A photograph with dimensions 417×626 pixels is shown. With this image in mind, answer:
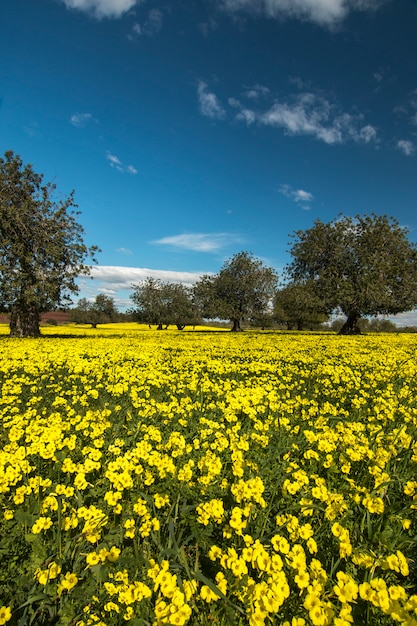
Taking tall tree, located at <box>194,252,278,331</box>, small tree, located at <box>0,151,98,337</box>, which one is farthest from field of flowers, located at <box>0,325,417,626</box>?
tall tree, located at <box>194,252,278,331</box>

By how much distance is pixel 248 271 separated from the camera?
178 feet

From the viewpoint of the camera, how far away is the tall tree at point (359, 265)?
3547 cm

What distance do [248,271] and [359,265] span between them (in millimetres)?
20420

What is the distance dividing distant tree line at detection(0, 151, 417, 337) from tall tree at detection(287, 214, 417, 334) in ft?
0.34

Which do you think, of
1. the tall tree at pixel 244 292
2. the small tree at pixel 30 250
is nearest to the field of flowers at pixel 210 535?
the small tree at pixel 30 250

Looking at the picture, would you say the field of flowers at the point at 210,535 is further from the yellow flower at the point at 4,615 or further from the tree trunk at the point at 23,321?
the tree trunk at the point at 23,321

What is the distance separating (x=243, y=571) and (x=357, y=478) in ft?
8.15

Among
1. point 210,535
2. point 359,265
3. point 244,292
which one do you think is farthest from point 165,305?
point 210,535

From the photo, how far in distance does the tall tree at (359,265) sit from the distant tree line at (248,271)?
105 millimetres

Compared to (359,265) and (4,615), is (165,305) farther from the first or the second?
(4,615)

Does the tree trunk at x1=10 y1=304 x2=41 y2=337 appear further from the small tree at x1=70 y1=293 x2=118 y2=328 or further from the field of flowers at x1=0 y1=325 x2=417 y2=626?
the small tree at x1=70 y1=293 x2=118 y2=328

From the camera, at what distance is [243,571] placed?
207 cm

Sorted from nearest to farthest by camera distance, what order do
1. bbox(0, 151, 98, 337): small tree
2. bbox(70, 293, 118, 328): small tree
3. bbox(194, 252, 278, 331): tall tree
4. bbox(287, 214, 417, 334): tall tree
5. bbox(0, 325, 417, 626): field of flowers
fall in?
bbox(0, 325, 417, 626): field of flowers
bbox(0, 151, 98, 337): small tree
bbox(287, 214, 417, 334): tall tree
bbox(194, 252, 278, 331): tall tree
bbox(70, 293, 118, 328): small tree

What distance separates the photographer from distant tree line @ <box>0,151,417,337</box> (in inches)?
1021
